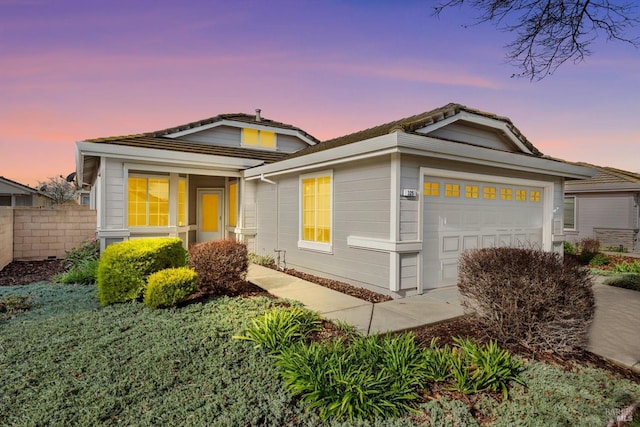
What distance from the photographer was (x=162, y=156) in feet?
29.3

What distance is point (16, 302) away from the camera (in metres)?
5.20

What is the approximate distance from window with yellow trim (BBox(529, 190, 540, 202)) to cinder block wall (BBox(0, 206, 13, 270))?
44.0ft

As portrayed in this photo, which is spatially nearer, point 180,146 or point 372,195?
point 372,195

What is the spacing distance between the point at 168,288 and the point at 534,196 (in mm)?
8498

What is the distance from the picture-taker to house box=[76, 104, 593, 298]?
611 cm

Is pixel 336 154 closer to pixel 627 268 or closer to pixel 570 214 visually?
pixel 627 268

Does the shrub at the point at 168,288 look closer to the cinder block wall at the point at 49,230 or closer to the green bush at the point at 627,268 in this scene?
the cinder block wall at the point at 49,230

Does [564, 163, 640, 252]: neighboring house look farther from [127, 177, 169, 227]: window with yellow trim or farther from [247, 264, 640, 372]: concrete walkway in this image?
[127, 177, 169, 227]: window with yellow trim

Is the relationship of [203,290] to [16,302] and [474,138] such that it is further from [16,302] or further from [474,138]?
[474,138]

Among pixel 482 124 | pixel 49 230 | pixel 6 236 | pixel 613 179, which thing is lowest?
pixel 6 236

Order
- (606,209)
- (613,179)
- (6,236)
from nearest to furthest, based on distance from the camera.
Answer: (6,236) < (613,179) < (606,209)

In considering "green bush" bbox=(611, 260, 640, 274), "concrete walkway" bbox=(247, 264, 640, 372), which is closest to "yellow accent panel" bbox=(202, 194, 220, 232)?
"concrete walkway" bbox=(247, 264, 640, 372)

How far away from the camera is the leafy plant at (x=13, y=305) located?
491cm

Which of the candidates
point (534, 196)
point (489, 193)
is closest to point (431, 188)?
point (489, 193)
